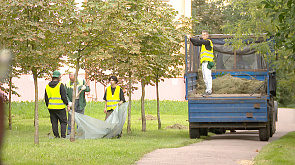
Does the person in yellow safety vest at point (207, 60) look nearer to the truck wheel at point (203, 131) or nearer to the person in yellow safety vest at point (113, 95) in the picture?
the truck wheel at point (203, 131)

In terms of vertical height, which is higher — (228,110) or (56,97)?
(56,97)

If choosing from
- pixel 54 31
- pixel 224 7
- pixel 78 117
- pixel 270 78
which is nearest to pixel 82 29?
pixel 54 31

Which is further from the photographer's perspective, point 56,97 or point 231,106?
point 231,106

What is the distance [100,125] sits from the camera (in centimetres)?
1252

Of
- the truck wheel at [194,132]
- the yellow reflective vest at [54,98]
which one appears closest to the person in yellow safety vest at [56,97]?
the yellow reflective vest at [54,98]

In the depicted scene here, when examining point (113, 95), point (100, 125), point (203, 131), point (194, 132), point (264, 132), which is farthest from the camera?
point (203, 131)

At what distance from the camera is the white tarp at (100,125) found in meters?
12.4

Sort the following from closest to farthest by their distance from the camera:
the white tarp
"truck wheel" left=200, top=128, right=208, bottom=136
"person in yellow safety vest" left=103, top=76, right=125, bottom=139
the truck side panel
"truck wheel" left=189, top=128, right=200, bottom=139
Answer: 1. the white tarp
2. the truck side panel
3. "person in yellow safety vest" left=103, top=76, right=125, bottom=139
4. "truck wheel" left=189, top=128, right=200, bottom=139
5. "truck wheel" left=200, top=128, right=208, bottom=136

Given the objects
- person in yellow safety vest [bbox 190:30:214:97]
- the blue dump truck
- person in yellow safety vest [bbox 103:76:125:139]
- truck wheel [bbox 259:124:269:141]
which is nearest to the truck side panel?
the blue dump truck

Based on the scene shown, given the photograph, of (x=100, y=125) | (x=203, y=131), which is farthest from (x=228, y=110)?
(x=100, y=125)

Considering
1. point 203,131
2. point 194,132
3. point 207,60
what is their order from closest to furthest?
1. point 194,132
2. point 207,60
3. point 203,131

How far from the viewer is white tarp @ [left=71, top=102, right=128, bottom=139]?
12.4 metres

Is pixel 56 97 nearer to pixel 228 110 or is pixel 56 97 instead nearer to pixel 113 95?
pixel 113 95

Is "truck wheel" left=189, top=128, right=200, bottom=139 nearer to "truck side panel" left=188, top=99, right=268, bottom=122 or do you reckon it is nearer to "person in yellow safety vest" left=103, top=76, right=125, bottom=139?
"truck side panel" left=188, top=99, right=268, bottom=122
